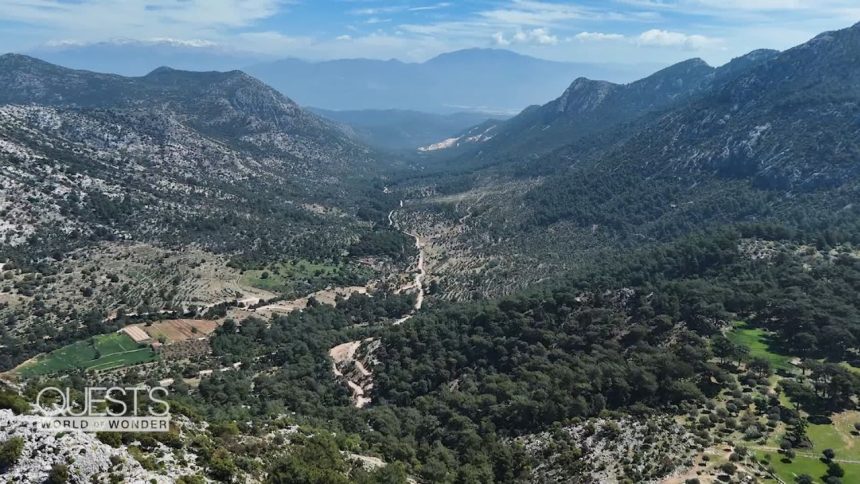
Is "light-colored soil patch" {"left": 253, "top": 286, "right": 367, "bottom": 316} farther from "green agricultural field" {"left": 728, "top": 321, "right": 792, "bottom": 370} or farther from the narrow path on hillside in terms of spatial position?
"green agricultural field" {"left": 728, "top": 321, "right": 792, "bottom": 370}

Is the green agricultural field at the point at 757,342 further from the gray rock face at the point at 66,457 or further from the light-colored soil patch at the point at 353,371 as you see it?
the gray rock face at the point at 66,457

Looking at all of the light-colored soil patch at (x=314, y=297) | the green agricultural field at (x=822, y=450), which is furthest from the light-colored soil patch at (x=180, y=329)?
the green agricultural field at (x=822, y=450)

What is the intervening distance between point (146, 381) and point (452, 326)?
49135 mm

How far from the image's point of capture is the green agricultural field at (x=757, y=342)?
66.6 metres

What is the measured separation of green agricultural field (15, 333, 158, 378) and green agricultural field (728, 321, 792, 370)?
88.9 metres

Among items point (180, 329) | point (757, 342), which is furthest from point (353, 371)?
point (757, 342)

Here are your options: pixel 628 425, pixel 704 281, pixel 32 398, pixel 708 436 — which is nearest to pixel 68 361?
pixel 32 398

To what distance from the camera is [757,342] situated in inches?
2847

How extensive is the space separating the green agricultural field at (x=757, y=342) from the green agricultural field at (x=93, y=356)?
292 ft

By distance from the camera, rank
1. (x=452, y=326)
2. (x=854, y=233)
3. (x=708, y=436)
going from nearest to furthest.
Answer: (x=708, y=436) → (x=452, y=326) → (x=854, y=233)

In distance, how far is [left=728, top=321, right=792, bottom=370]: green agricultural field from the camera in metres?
66.6

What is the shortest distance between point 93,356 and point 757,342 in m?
100

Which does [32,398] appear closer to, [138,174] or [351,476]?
[351,476]

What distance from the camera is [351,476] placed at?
4550 centimetres
